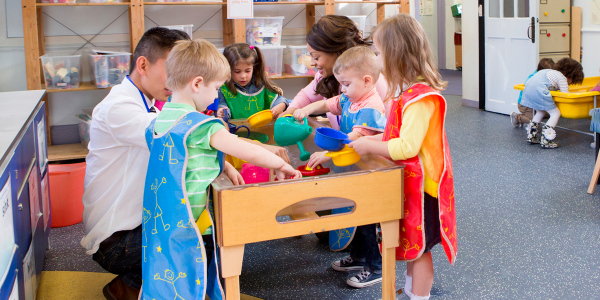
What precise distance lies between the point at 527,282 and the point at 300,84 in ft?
8.88

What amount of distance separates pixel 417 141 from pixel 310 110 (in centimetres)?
64

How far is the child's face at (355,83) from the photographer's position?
1701 millimetres

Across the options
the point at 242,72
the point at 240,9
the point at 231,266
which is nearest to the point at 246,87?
the point at 242,72

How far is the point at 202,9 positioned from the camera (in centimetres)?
394

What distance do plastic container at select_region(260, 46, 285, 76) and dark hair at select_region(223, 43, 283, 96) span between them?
4.55 feet

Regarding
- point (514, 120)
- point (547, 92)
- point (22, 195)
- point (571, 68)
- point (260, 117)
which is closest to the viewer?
point (22, 195)

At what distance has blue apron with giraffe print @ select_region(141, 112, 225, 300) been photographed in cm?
128

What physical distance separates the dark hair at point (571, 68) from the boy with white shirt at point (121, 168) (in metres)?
3.40

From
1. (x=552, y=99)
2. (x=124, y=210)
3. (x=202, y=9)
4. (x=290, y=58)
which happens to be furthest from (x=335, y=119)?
(x=552, y=99)

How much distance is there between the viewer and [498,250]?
2.18 metres

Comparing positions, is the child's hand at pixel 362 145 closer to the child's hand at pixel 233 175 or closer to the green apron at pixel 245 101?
the child's hand at pixel 233 175

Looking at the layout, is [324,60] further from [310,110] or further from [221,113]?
[221,113]

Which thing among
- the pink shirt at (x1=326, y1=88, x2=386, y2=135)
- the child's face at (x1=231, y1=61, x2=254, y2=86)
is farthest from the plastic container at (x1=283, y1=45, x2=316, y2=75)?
the pink shirt at (x1=326, y1=88, x2=386, y2=135)

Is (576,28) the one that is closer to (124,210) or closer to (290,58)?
(290,58)
